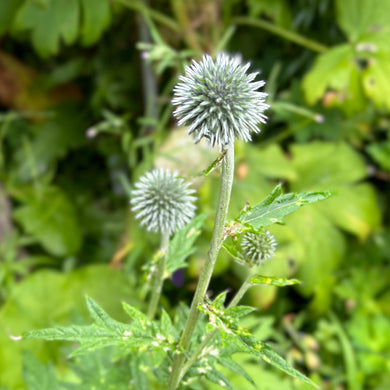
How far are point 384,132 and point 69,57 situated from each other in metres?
1.65

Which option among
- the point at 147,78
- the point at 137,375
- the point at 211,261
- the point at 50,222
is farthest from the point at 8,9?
the point at 211,261

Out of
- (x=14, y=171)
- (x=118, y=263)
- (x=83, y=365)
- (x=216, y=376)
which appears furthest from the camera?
(x=14, y=171)

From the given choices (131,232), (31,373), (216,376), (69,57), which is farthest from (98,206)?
(216,376)

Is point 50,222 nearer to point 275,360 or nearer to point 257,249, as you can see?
point 257,249

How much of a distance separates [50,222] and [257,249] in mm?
1678

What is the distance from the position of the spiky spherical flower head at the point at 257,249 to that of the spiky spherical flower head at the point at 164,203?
0.56ft

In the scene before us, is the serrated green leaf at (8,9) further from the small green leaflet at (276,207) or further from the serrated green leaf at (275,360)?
the serrated green leaf at (275,360)

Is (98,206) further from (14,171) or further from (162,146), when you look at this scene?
(162,146)

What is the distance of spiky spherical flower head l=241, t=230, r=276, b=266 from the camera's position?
0.91 m

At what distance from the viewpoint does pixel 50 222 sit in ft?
7.84

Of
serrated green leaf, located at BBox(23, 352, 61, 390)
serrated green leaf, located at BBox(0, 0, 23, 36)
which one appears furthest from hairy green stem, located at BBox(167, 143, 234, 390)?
serrated green leaf, located at BBox(0, 0, 23, 36)

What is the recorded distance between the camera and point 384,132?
2.54 metres

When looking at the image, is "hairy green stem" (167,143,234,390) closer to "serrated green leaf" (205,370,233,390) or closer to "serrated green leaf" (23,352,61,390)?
"serrated green leaf" (205,370,233,390)

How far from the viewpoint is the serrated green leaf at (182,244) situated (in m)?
1.02
